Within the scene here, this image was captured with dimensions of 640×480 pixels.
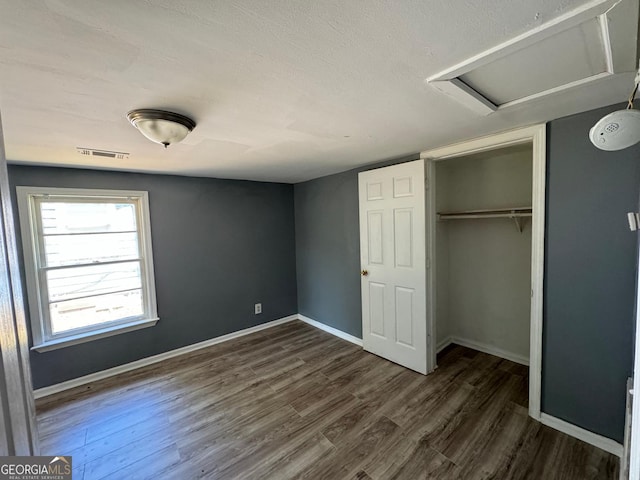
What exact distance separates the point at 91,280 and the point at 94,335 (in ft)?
1.82

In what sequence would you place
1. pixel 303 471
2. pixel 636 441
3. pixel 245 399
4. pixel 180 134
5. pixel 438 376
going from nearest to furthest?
1. pixel 636 441
2. pixel 180 134
3. pixel 303 471
4. pixel 245 399
5. pixel 438 376

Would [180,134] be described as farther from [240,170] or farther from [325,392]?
[325,392]

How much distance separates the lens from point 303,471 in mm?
1674

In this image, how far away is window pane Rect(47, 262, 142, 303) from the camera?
2.60 metres

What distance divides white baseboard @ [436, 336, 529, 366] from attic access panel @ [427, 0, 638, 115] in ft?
8.63

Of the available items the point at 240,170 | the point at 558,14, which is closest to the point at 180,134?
the point at 240,170

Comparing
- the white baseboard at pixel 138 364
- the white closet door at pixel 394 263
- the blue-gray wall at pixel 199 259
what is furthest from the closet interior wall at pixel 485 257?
the white baseboard at pixel 138 364

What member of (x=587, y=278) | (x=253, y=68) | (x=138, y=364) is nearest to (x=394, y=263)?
(x=587, y=278)

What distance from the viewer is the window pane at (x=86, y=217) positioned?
2549mm

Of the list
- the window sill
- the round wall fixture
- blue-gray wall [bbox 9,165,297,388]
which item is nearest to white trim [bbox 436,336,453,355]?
blue-gray wall [bbox 9,165,297,388]

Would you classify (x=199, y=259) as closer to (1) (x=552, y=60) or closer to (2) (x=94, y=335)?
(2) (x=94, y=335)

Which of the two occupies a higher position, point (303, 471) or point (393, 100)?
point (393, 100)

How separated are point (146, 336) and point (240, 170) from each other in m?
2.14

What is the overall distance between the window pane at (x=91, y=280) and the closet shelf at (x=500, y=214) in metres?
3.53
